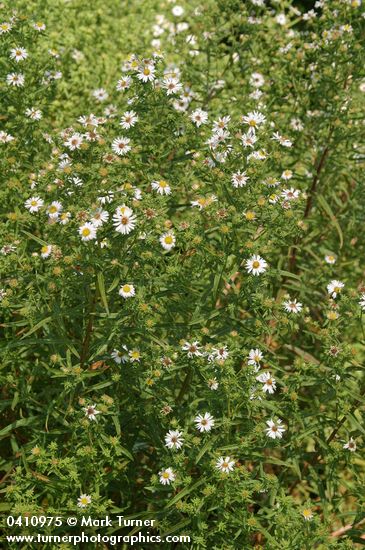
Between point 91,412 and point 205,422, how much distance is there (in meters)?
0.59

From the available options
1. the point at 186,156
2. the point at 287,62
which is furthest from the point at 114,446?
the point at 287,62

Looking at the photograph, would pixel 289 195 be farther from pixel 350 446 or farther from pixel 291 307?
pixel 350 446

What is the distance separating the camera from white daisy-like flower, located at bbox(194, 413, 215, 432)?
3193mm

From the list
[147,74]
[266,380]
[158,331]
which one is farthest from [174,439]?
[147,74]

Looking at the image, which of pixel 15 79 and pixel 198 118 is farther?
pixel 15 79

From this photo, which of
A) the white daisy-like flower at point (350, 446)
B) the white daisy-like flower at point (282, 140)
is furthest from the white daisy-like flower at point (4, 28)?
the white daisy-like flower at point (350, 446)

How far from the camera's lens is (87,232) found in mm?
3051

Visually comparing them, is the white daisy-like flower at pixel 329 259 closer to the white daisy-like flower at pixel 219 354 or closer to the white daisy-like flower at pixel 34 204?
the white daisy-like flower at pixel 219 354

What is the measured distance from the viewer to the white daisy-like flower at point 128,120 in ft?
12.6

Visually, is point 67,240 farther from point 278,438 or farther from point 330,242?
point 330,242

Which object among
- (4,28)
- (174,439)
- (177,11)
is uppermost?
(177,11)

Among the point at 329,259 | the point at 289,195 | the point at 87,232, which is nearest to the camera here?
the point at 87,232

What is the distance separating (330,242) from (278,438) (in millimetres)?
2479

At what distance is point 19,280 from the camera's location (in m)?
3.45
